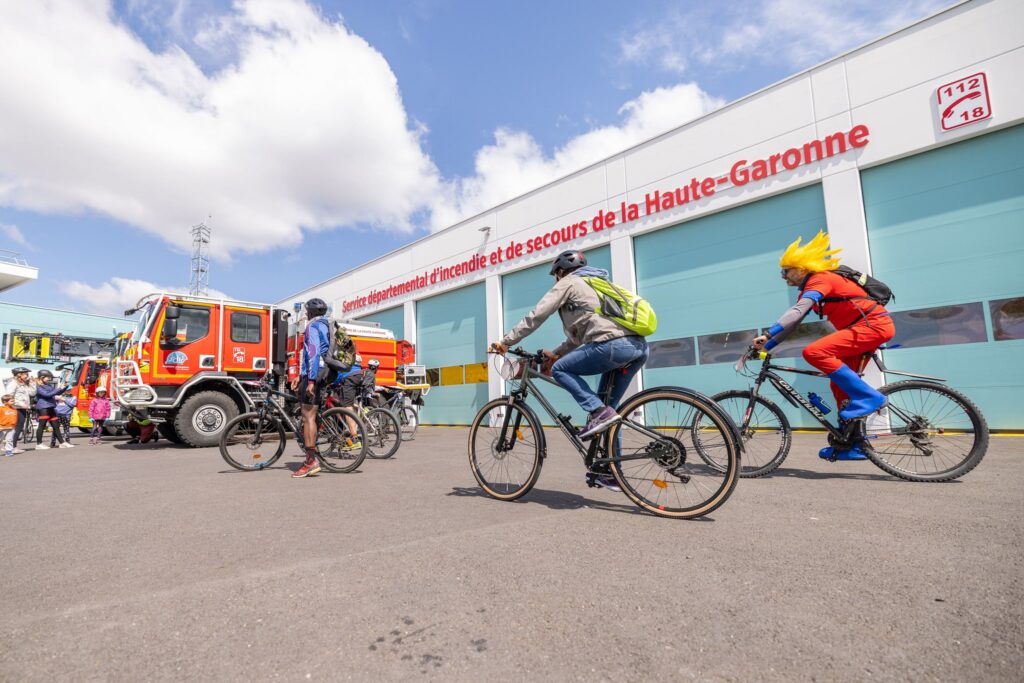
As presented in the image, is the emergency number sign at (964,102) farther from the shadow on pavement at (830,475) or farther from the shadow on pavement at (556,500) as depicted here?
the shadow on pavement at (556,500)

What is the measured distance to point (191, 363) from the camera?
8984 millimetres

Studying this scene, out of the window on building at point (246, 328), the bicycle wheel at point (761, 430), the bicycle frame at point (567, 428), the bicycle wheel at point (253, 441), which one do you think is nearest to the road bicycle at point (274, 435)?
the bicycle wheel at point (253, 441)

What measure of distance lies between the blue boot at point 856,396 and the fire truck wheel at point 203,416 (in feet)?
29.3

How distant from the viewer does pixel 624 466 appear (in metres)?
3.23

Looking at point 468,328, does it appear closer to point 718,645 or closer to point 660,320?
point 660,320

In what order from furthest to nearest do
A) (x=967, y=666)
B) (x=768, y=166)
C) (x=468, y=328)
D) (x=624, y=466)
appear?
(x=468, y=328) → (x=768, y=166) → (x=624, y=466) → (x=967, y=666)

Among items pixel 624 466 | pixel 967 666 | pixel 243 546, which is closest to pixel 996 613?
pixel 967 666

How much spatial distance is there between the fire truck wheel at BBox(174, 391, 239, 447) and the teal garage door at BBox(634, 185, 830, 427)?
27.9ft

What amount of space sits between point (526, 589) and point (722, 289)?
30.9 ft

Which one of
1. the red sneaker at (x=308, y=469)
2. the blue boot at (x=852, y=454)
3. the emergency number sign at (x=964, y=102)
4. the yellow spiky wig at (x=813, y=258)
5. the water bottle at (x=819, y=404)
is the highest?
the emergency number sign at (x=964, y=102)

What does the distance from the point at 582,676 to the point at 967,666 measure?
39.9 inches

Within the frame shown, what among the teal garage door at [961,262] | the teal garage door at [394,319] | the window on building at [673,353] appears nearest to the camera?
the teal garage door at [961,262]

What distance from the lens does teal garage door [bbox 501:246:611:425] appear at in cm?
1225

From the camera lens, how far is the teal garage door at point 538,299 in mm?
12250
